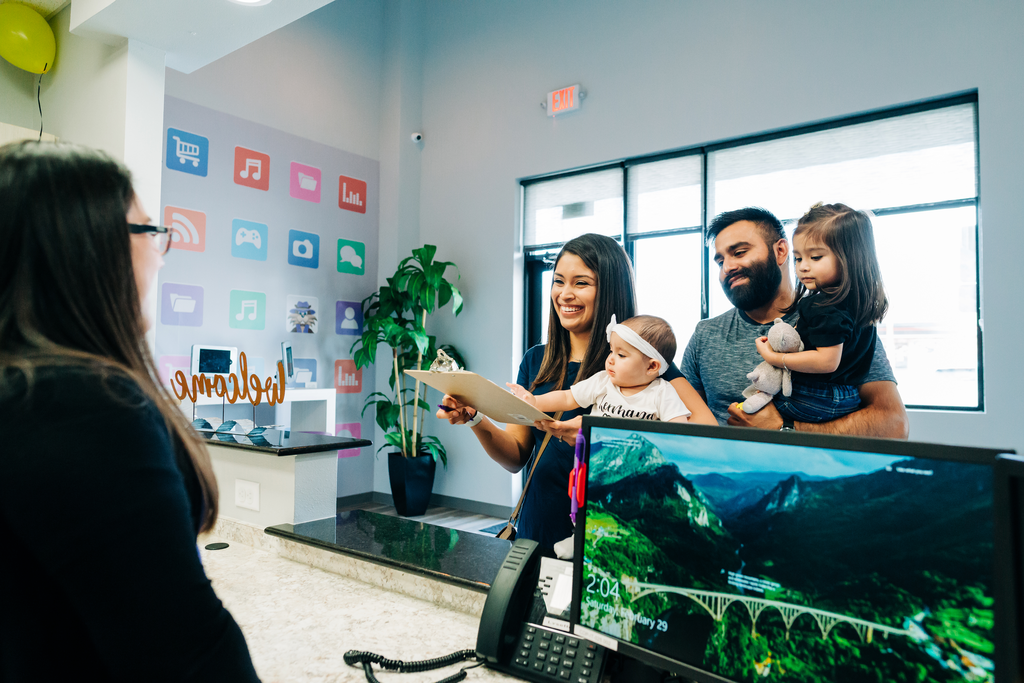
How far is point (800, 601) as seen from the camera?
0.63 metres

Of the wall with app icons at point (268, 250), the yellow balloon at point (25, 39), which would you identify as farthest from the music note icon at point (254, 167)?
the yellow balloon at point (25, 39)

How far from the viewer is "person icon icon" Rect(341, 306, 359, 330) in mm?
4866

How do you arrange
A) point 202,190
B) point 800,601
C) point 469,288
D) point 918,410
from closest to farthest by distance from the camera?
point 800,601
point 918,410
point 202,190
point 469,288

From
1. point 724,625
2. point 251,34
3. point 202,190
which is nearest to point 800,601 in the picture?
point 724,625

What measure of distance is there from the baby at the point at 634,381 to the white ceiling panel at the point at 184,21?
1.89 m

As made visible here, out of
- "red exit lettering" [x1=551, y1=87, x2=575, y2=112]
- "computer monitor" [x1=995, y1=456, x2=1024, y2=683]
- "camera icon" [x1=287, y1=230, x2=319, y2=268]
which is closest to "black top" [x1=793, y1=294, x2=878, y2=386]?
"computer monitor" [x1=995, y1=456, x2=1024, y2=683]

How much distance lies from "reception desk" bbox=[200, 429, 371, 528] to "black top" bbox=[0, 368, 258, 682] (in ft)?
3.73

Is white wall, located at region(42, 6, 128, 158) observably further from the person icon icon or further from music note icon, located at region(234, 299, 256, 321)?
the person icon icon

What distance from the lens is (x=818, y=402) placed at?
5.95 feet

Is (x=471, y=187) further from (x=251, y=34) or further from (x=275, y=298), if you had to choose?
(x=251, y=34)

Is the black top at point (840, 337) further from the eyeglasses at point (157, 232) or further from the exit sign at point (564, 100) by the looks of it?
the exit sign at point (564, 100)

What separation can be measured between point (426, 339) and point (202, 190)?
181 centimetres

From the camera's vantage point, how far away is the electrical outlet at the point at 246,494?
176cm

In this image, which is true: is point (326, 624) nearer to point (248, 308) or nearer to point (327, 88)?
point (248, 308)
